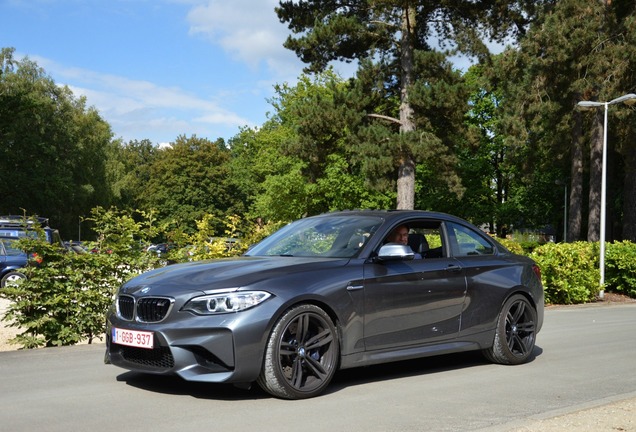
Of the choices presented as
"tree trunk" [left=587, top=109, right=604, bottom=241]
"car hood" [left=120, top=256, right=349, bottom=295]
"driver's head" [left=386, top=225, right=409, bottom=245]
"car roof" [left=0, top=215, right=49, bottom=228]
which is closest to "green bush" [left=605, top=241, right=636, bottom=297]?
"tree trunk" [left=587, top=109, right=604, bottom=241]

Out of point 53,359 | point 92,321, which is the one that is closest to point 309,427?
point 53,359

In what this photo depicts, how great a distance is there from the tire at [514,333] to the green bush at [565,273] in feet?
37.2

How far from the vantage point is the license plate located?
6508mm

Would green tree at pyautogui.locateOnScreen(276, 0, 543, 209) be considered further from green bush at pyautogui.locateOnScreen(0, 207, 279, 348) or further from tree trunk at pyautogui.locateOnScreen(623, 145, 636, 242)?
green bush at pyautogui.locateOnScreen(0, 207, 279, 348)

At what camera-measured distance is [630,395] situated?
731cm

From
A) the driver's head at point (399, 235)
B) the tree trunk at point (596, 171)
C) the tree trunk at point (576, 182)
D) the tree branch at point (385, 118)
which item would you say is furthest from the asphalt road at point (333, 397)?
the tree trunk at point (576, 182)

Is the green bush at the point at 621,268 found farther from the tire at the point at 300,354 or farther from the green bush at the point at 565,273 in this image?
the tire at the point at 300,354

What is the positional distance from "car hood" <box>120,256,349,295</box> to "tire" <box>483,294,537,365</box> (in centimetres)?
247

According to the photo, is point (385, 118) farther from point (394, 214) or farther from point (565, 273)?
point (394, 214)

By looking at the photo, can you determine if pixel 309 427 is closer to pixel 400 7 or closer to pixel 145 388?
pixel 145 388

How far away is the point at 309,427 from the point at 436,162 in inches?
1212

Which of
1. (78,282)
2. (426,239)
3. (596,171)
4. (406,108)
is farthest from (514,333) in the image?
(596,171)

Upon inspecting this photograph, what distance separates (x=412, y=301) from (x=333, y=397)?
130 cm

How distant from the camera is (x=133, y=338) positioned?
6.67m
